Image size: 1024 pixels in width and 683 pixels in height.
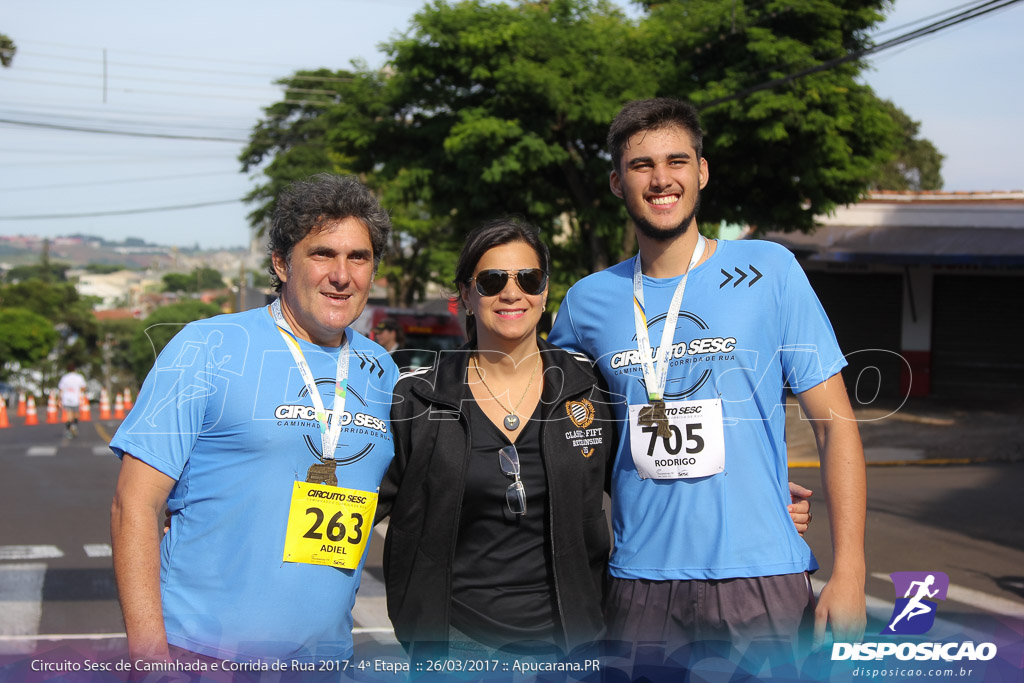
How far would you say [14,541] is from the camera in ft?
30.3

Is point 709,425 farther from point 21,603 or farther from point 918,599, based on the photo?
point 21,603

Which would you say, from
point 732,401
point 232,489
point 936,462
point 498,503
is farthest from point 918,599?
point 936,462

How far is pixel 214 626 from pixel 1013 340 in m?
22.5

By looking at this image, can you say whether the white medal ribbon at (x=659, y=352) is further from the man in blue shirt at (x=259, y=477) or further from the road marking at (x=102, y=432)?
the road marking at (x=102, y=432)

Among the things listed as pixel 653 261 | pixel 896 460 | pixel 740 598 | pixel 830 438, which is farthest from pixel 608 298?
pixel 896 460

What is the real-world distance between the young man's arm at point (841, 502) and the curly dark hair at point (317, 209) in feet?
5.02

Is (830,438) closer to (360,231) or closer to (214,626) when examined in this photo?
(360,231)

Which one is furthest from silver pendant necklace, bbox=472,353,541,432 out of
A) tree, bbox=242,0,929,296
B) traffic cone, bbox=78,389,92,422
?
traffic cone, bbox=78,389,92,422

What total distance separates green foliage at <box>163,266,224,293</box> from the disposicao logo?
129 m

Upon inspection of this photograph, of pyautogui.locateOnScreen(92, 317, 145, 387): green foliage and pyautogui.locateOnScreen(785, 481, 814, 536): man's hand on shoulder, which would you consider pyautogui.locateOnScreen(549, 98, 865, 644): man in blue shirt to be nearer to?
pyautogui.locateOnScreen(785, 481, 814, 536): man's hand on shoulder

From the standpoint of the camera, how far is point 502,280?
310 centimetres

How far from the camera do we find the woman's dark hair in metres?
3.15

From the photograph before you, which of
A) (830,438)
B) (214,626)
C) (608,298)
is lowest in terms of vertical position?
(214,626)

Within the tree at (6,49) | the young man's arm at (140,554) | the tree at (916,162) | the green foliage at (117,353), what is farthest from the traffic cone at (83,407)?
the green foliage at (117,353)
